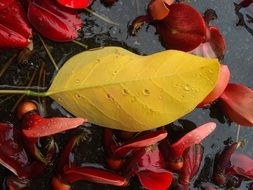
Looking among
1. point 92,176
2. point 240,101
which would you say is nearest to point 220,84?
point 240,101

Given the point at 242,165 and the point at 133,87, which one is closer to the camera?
the point at 133,87

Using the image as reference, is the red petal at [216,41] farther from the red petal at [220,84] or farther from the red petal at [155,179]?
the red petal at [155,179]

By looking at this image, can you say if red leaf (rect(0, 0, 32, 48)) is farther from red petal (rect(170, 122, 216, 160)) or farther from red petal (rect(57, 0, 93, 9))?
red petal (rect(170, 122, 216, 160))

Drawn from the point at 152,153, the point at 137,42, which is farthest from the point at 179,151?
the point at 137,42

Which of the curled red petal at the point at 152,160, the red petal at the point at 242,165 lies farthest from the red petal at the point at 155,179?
the red petal at the point at 242,165

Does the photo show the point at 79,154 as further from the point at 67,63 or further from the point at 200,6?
the point at 200,6

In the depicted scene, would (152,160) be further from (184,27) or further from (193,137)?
(184,27)
